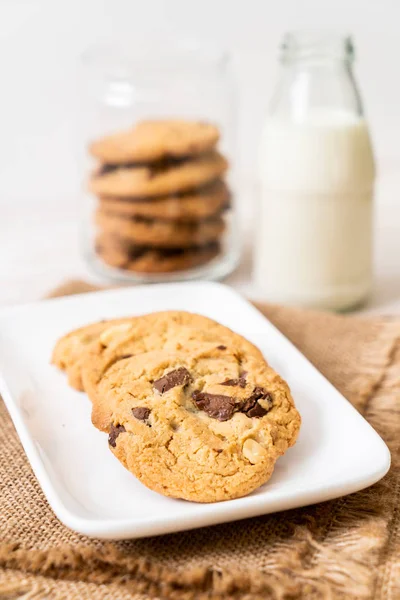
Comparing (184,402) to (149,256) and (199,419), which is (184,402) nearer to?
(199,419)

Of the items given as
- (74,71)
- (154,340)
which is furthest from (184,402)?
(74,71)

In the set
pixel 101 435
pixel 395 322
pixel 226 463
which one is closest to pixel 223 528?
pixel 226 463

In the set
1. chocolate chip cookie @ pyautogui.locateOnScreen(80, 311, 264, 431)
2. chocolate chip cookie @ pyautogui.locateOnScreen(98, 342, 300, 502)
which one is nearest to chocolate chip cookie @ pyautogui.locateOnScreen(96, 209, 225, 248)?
chocolate chip cookie @ pyautogui.locateOnScreen(80, 311, 264, 431)

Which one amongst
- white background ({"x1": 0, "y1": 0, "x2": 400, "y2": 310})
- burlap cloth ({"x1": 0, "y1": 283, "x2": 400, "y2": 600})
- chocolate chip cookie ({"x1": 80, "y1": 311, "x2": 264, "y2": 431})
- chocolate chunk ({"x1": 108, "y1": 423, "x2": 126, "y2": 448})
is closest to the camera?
burlap cloth ({"x1": 0, "y1": 283, "x2": 400, "y2": 600})

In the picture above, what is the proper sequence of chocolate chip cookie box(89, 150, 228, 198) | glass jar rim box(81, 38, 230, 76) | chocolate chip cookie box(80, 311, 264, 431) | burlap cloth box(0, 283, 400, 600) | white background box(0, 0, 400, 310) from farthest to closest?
white background box(0, 0, 400, 310)
glass jar rim box(81, 38, 230, 76)
chocolate chip cookie box(89, 150, 228, 198)
chocolate chip cookie box(80, 311, 264, 431)
burlap cloth box(0, 283, 400, 600)

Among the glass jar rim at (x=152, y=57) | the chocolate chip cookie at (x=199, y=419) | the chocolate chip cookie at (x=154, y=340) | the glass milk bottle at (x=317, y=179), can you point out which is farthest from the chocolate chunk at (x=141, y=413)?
the glass jar rim at (x=152, y=57)

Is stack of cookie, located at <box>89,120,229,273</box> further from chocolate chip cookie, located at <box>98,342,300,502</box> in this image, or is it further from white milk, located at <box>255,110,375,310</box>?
chocolate chip cookie, located at <box>98,342,300,502</box>
